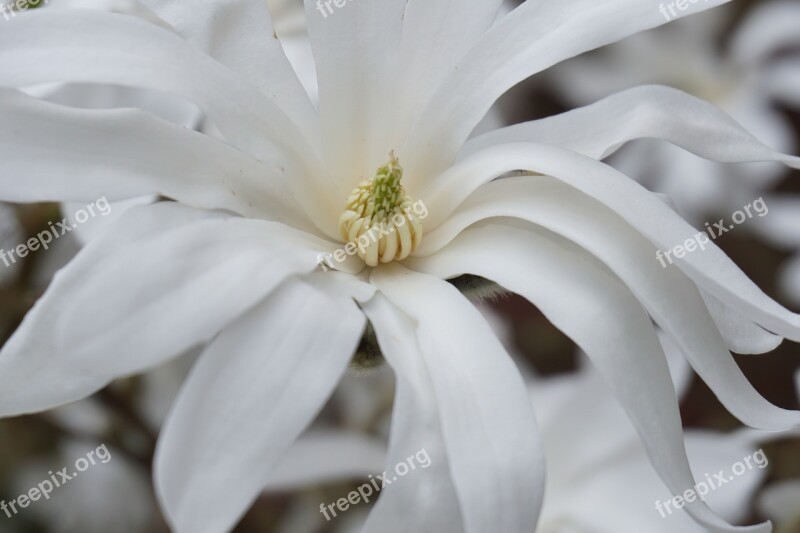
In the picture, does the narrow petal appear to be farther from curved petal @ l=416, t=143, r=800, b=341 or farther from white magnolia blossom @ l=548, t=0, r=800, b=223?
white magnolia blossom @ l=548, t=0, r=800, b=223

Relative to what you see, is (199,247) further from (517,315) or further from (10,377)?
(517,315)

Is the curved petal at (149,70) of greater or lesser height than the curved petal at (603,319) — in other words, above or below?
above

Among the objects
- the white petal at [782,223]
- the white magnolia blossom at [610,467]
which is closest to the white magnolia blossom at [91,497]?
the white magnolia blossom at [610,467]

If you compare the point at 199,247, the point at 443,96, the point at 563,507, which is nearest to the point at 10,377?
the point at 199,247

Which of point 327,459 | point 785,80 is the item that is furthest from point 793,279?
point 327,459

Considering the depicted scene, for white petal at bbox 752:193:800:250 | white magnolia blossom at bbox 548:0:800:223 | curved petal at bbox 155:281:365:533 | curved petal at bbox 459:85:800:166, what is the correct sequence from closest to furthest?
curved petal at bbox 155:281:365:533 → curved petal at bbox 459:85:800:166 → white petal at bbox 752:193:800:250 → white magnolia blossom at bbox 548:0:800:223

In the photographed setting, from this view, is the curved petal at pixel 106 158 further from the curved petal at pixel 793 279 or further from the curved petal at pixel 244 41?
the curved petal at pixel 793 279

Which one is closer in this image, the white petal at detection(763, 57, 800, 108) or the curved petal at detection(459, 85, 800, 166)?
the curved petal at detection(459, 85, 800, 166)

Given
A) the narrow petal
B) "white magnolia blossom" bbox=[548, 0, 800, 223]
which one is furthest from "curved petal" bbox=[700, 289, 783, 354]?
"white magnolia blossom" bbox=[548, 0, 800, 223]
